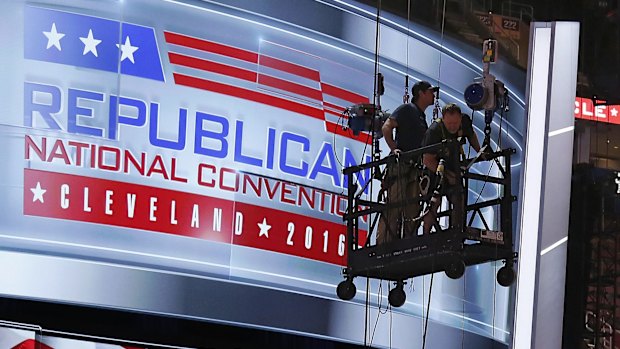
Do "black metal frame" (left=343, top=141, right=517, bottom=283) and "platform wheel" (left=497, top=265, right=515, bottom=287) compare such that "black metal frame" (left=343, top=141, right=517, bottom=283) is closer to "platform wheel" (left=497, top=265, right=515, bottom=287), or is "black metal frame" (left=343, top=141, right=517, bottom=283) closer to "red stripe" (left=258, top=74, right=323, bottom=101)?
"platform wheel" (left=497, top=265, right=515, bottom=287)

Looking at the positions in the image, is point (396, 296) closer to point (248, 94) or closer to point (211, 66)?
point (248, 94)

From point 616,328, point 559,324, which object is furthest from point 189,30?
point 616,328

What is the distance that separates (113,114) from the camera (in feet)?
25.1

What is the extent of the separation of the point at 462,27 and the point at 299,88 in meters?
1.41

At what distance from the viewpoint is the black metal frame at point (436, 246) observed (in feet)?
23.0

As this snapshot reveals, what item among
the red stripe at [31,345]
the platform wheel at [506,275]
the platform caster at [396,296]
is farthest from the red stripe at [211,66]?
the platform wheel at [506,275]

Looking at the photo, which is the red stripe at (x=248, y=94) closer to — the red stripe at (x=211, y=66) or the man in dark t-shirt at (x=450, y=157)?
the red stripe at (x=211, y=66)

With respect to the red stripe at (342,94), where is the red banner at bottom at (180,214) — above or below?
below

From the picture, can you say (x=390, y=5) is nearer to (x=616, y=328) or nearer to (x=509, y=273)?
(x=509, y=273)

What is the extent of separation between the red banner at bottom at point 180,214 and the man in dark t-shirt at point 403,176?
89 centimetres

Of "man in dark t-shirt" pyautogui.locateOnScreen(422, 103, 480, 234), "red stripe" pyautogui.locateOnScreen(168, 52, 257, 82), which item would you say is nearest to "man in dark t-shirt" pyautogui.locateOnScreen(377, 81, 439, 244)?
"man in dark t-shirt" pyautogui.locateOnScreen(422, 103, 480, 234)

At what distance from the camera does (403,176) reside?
7.23 m

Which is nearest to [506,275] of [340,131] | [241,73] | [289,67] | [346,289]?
[346,289]

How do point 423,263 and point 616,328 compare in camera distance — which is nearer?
point 423,263
